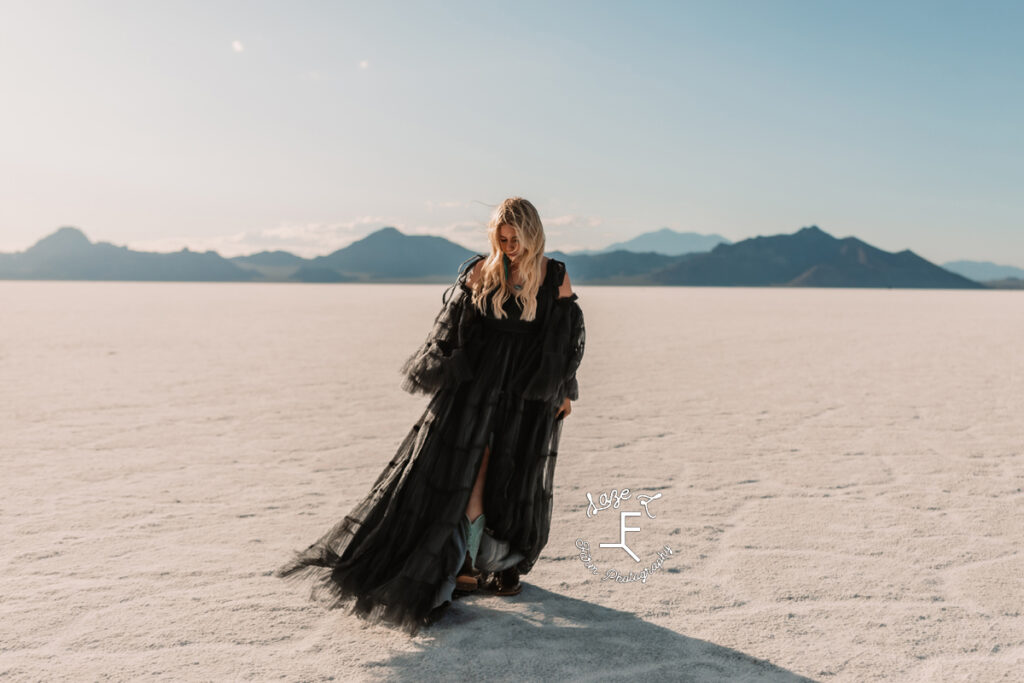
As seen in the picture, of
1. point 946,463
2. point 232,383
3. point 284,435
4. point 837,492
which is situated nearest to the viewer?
point 837,492

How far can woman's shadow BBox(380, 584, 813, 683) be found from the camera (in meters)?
2.53

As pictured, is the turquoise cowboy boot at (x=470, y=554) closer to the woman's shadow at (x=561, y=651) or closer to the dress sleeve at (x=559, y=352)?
the woman's shadow at (x=561, y=651)

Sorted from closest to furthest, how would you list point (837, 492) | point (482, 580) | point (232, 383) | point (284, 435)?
point (482, 580) → point (837, 492) → point (284, 435) → point (232, 383)

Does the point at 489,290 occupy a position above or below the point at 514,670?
above

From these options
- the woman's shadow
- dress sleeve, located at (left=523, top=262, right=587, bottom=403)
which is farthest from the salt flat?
dress sleeve, located at (left=523, top=262, right=587, bottom=403)

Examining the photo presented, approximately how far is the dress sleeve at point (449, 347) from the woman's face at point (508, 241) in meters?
0.17

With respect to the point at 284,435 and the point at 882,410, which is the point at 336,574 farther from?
the point at 882,410

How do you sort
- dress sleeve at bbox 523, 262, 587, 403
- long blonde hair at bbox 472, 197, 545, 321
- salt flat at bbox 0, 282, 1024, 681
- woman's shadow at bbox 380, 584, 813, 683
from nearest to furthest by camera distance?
woman's shadow at bbox 380, 584, 813, 683
salt flat at bbox 0, 282, 1024, 681
long blonde hair at bbox 472, 197, 545, 321
dress sleeve at bbox 523, 262, 587, 403

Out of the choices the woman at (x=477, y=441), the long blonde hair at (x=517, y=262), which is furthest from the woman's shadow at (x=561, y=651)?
the long blonde hair at (x=517, y=262)

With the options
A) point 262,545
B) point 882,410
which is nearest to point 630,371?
point 882,410

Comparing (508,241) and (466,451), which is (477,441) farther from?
(508,241)

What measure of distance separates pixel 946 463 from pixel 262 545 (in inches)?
180

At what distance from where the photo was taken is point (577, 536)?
3979 mm

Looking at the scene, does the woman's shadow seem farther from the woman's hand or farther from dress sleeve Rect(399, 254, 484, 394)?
dress sleeve Rect(399, 254, 484, 394)
